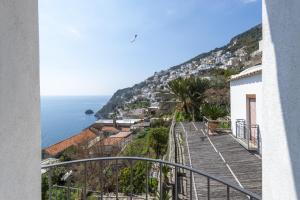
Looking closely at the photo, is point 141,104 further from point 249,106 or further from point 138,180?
point 138,180

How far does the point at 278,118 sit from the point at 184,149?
9.78m

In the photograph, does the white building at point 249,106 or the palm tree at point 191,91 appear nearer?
the white building at point 249,106

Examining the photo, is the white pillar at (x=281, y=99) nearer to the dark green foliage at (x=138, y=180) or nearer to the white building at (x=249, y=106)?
the dark green foliage at (x=138, y=180)

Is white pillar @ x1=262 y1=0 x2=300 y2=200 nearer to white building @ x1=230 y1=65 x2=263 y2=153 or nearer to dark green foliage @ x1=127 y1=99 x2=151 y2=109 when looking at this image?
white building @ x1=230 y1=65 x2=263 y2=153

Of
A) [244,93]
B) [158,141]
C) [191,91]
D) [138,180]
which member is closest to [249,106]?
[244,93]

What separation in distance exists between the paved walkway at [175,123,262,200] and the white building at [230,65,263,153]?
1.41ft

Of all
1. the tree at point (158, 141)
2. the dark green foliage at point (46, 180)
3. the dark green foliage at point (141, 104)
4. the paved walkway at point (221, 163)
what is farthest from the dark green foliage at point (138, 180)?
the dark green foliage at point (141, 104)

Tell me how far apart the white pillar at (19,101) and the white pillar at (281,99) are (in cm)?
142

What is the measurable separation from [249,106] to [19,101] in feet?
34.4

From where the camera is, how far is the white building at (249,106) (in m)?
9.71

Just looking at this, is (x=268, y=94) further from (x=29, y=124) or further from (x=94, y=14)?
(x=94, y=14)

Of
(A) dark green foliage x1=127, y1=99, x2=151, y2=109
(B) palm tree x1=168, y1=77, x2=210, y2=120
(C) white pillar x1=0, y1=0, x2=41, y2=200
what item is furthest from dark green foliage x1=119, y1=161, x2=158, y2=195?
(A) dark green foliage x1=127, y1=99, x2=151, y2=109

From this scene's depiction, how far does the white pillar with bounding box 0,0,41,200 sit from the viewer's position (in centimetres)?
153

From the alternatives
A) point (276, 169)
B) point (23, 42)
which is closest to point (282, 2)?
point (276, 169)
